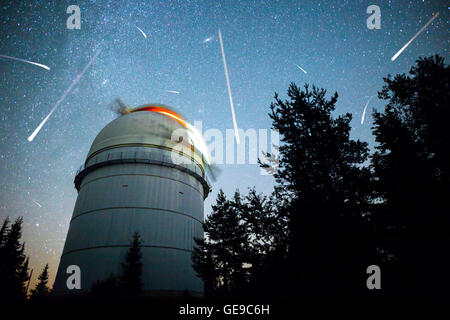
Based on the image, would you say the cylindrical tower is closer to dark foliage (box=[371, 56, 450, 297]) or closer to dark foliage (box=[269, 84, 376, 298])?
dark foliage (box=[269, 84, 376, 298])

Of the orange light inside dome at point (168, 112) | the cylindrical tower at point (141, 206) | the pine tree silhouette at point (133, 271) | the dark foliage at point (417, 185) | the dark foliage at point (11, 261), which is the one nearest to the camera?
the dark foliage at point (417, 185)

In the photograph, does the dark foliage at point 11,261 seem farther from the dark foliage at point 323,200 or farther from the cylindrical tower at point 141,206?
the dark foliage at point 323,200

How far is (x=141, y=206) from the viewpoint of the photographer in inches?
579

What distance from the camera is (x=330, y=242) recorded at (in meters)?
6.81

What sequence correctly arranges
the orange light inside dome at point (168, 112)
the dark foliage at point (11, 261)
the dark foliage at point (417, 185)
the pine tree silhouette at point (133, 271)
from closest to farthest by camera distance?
the dark foliage at point (417, 185) < the pine tree silhouette at point (133, 271) < the orange light inside dome at point (168, 112) < the dark foliage at point (11, 261)

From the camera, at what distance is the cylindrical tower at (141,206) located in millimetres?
13320

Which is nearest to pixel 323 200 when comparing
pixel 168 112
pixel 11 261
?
pixel 168 112

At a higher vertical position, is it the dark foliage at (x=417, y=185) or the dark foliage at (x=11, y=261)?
the dark foliage at (x=417, y=185)

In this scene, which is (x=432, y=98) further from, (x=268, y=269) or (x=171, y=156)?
(x=171, y=156)

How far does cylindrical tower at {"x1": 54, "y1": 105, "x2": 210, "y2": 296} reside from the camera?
13320mm

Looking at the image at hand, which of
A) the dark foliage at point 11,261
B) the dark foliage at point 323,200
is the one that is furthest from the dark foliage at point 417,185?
the dark foliage at point 11,261

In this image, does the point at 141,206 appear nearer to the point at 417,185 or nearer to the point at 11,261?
the point at 417,185

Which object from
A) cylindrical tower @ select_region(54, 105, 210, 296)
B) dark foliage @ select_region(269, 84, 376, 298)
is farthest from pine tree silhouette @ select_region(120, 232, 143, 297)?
dark foliage @ select_region(269, 84, 376, 298)
